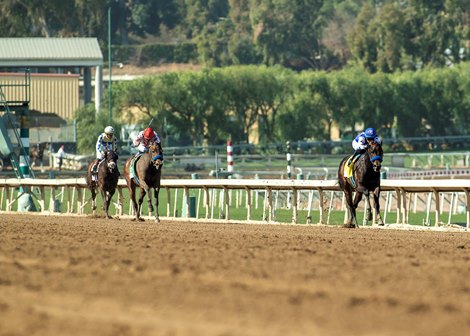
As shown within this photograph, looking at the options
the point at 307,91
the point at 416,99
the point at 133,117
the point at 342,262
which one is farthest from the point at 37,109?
the point at 342,262

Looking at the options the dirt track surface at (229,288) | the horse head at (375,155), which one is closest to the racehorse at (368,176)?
the horse head at (375,155)

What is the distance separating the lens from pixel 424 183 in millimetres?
18750

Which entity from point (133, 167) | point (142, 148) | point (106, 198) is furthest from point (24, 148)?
point (142, 148)

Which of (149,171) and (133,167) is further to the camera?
(133,167)

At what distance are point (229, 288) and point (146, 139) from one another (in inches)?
483

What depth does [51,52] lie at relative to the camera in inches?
2248

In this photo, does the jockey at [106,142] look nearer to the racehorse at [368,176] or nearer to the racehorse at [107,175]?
the racehorse at [107,175]

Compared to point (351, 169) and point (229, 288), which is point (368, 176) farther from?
point (229, 288)

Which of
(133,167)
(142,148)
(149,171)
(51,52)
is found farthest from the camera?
(51,52)

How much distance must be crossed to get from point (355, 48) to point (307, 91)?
57.8ft

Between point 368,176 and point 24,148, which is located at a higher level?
point 368,176

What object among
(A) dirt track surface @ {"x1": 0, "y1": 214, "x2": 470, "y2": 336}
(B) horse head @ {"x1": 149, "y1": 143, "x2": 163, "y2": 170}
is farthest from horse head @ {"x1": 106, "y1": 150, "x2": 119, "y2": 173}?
(A) dirt track surface @ {"x1": 0, "y1": 214, "x2": 470, "y2": 336}

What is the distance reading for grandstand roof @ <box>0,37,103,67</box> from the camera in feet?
182

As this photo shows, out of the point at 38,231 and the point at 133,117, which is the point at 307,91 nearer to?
the point at 133,117
